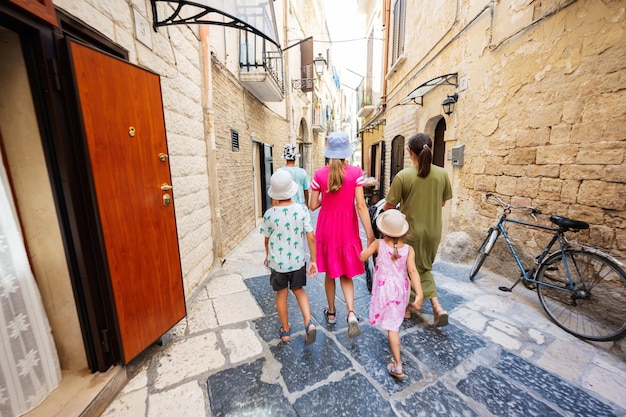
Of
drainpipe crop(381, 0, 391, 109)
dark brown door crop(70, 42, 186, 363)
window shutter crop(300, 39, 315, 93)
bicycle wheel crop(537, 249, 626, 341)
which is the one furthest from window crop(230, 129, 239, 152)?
window shutter crop(300, 39, 315, 93)

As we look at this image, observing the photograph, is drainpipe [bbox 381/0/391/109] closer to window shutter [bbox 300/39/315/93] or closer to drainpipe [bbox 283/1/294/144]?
drainpipe [bbox 283/1/294/144]

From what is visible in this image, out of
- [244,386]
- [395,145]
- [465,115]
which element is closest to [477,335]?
[244,386]

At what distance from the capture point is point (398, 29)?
7820 millimetres

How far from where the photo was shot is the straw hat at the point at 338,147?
223 centimetres

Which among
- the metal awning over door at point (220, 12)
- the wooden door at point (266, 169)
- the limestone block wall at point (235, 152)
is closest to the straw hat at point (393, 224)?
the metal awning over door at point (220, 12)

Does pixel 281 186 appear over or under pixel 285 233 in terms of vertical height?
over

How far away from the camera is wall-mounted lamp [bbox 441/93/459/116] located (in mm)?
4477

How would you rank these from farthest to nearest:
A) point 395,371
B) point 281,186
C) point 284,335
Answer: point 284,335, point 281,186, point 395,371

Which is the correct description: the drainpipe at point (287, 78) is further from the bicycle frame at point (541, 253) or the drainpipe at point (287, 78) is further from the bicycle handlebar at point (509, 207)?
the bicycle frame at point (541, 253)

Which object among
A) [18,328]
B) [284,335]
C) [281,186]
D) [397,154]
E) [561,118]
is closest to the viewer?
[18,328]

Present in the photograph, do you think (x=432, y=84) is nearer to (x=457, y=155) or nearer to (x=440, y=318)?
(x=457, y=155)

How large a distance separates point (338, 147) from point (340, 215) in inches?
23.4

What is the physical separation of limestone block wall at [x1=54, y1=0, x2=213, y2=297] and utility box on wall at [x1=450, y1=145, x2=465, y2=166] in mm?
4000

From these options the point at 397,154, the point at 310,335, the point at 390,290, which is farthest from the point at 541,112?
the point at 397,154
